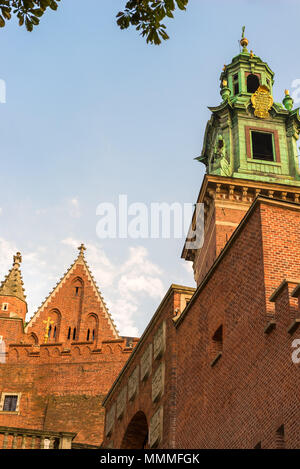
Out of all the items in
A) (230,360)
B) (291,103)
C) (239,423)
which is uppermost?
(291,103)

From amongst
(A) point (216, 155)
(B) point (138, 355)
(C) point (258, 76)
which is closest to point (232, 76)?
(C) point (258, 76)

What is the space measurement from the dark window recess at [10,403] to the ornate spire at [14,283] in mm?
13100

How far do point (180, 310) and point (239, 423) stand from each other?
521 centimetres

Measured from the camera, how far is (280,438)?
12.1 meters

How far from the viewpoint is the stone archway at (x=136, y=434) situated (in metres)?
20.2

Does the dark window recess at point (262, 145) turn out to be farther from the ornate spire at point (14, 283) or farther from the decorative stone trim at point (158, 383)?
the decorative stone trim at point (158, 383)

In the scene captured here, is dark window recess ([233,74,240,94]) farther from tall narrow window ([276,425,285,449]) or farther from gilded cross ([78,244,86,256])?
tall narrow window ([276,425,285,449])

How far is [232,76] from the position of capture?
47781 millimetres

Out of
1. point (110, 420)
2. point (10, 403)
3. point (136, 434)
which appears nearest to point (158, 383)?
point (136, 434)

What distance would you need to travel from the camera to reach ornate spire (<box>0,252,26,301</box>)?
5233 cm

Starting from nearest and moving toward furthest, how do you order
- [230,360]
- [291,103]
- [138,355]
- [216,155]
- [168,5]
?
[168,5] → [230,360] → [138,355] → [216,155] → [291,103]

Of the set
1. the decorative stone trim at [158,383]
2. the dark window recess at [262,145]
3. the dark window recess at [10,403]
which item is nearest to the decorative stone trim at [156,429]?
the decorative stone trim at [158,383]

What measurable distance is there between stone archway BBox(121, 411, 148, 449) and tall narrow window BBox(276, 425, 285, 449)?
8255 millimetres
